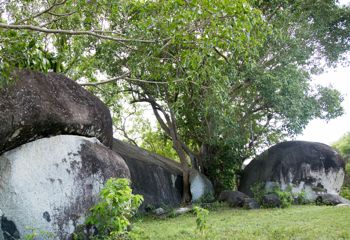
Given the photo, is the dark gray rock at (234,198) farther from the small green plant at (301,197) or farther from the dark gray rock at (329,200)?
the dark gray rock at (329,200)

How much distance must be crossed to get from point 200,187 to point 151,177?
7.80 ft

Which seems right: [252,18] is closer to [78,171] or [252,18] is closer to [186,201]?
[78,171]

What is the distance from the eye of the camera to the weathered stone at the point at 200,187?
16.8 meters

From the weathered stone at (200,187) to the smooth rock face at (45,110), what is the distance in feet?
27.9

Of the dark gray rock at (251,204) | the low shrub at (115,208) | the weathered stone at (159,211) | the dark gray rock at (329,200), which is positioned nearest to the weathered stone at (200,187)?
the dark gray rock at (251,204)

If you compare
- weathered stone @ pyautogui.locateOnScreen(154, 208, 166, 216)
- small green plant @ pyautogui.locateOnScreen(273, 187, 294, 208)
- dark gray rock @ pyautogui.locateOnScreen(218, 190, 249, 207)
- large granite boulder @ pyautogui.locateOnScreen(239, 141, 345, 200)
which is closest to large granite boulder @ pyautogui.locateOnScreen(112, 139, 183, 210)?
weathered stone @ pyautogui.locateOnScreen(154, 208, 166, 216)

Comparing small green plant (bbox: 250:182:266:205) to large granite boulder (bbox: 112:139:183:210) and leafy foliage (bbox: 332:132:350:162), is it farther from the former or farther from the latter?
leafy foliage (bbox: 332:132:350:162)

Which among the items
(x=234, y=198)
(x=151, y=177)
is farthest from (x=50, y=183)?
(x=234, y=198)

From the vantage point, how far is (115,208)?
6613mm

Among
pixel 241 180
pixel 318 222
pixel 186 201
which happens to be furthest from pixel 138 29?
pixel 241 180

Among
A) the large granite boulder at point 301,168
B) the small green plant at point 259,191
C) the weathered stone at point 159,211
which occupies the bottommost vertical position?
the weathered stone at point 159,211

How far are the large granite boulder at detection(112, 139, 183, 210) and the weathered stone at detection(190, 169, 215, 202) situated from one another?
2.02ft

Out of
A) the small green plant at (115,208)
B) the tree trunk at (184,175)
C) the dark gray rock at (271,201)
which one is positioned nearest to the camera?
the small green plant at (115,208)

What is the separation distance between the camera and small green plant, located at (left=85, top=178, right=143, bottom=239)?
21.6 feet
